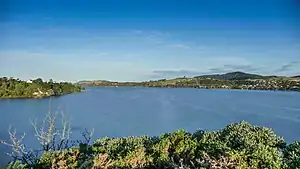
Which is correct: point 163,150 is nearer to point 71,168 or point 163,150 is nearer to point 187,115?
point 71,168

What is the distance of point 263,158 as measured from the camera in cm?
591

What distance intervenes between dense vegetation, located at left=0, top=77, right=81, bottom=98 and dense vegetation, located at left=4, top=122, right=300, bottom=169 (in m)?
45.3

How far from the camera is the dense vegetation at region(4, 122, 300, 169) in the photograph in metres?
5.80

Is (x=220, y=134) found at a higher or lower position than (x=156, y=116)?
higher

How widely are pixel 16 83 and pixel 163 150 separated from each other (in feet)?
164

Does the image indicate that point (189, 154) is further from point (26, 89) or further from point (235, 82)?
point (235, 82)

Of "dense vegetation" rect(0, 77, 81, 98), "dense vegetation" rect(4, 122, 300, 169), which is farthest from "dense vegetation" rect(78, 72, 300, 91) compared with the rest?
"dense vegetation" rect(4, 122, 300, 169)

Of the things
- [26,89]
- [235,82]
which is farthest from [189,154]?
[235,82]

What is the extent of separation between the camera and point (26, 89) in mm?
52562

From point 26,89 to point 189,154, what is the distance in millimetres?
48900

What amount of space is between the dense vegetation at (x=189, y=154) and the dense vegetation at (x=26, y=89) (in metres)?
45.3

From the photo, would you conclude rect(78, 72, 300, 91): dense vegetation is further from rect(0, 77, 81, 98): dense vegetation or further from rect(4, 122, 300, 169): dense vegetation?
rect(4, 122, 300, 169): dense vegetation

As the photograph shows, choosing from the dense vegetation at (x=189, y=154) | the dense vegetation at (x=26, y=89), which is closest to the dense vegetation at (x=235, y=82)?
the dense vegetation at (x=26, y=89)

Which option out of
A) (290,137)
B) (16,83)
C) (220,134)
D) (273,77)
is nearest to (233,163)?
(220,134)
